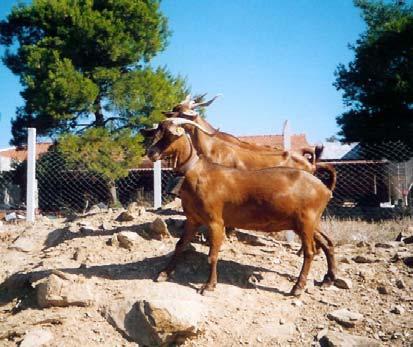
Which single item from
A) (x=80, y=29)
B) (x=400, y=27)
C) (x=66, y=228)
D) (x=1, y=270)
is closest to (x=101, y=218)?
(x=66, y=228)

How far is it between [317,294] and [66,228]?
442cm

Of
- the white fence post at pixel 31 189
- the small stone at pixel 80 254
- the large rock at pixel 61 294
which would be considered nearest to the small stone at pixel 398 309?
the large rock at pixel 61 294

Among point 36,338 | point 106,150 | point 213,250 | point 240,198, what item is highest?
point 106,150

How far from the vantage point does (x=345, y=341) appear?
4.28 meters

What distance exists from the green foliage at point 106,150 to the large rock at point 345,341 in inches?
465

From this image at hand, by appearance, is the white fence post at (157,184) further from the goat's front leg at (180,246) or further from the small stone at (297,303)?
the small stone at (297,303)

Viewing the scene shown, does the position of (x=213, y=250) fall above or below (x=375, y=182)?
above

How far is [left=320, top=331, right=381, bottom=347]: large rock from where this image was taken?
425 centimetres

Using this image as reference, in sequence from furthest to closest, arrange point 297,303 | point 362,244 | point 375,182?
point 375,182, point 362,244, point 297,303

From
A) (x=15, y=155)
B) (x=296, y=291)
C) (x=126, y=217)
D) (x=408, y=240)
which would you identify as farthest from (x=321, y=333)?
(x=15, y=155)

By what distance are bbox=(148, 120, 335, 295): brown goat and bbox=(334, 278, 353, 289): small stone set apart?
0.66m

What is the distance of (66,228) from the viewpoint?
768 cm

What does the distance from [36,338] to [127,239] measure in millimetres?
2245

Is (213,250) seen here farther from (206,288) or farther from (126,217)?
(126,217)
